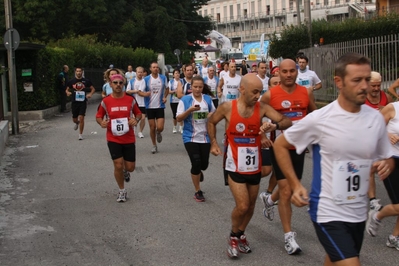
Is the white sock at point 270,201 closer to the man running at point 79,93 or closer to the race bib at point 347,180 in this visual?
the race bib at point 347,180

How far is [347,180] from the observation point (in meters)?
4.16

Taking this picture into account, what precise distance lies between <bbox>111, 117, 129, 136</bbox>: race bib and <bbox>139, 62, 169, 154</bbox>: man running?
4752 millimetres

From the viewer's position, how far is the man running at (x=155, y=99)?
46.2 ft

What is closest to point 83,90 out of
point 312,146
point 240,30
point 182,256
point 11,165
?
point 11,165

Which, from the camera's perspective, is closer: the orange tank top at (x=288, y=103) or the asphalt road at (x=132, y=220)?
the asphalt road at (x=132, y=220)

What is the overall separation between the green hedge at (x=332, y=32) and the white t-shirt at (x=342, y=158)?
26.3m

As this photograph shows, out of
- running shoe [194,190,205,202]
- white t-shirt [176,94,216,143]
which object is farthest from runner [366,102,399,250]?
white t-shirt [176,94,216,143]

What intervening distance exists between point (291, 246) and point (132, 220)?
8.04 ft

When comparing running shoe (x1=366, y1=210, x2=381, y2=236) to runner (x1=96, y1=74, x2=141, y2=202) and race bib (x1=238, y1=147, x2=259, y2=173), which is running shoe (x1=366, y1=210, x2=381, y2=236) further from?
runner (x1=96, y1=74, x2=141, y2=202)

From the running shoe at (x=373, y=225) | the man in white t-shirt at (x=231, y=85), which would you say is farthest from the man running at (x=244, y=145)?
the man in white t-shirt at (x=231, y=85)

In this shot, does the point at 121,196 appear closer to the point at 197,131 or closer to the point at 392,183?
the point at 197,131

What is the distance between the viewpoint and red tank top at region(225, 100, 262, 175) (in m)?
6.39

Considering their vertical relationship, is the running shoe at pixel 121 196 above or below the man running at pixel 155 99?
below

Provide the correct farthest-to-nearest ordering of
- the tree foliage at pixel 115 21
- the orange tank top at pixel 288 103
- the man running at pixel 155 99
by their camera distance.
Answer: the tree foliage at pixel 115 21 → the man running at pixel 155 99 → the orange tank top at pixel 288 103
